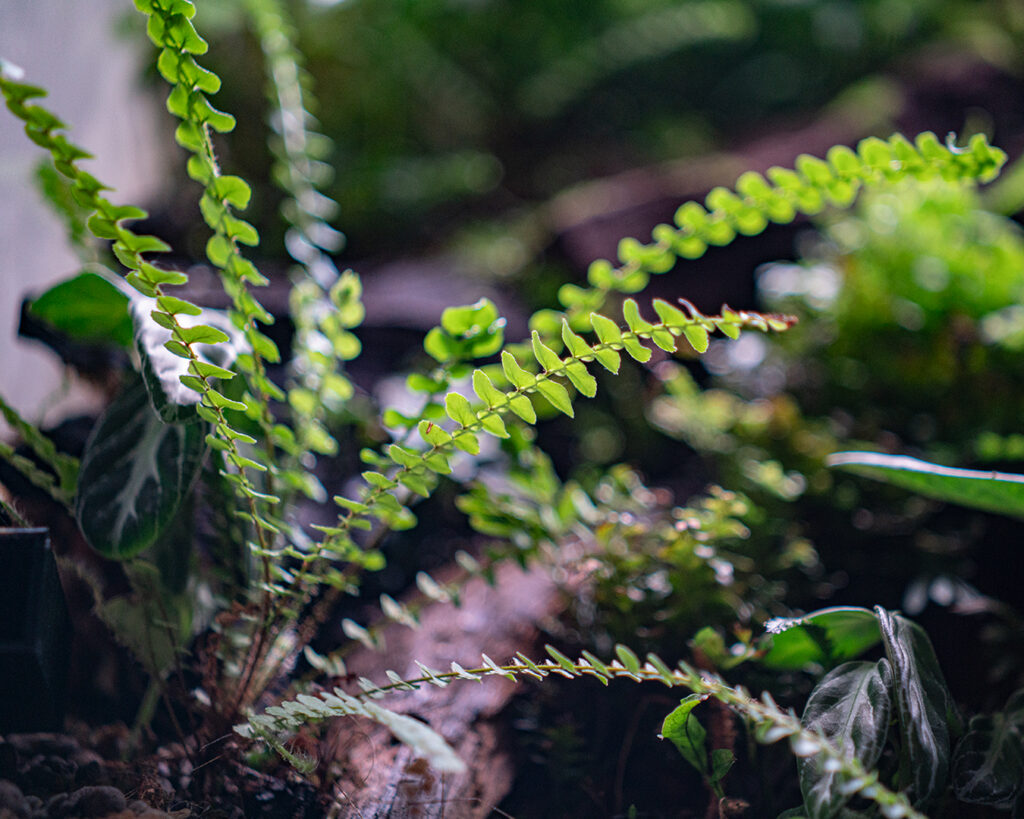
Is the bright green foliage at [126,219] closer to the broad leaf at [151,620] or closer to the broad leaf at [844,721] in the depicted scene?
the broad leaf at [151,620]

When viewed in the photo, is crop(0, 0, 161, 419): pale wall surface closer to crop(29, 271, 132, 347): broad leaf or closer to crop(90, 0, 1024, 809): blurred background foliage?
crop(29, 271, 132, 347): broad leaf

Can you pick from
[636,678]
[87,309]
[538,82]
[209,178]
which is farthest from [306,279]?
[538,82]

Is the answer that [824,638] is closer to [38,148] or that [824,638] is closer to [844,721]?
[844,721]

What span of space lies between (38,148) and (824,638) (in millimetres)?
1468

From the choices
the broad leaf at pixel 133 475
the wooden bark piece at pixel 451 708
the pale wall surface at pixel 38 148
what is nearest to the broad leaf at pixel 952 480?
the wooden bark piece at pixel 451 708

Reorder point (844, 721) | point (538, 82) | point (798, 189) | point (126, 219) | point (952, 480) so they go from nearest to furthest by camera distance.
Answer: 1. point (126, 219)
2. point (844, 721)
3. point (952, 480)
4. point (798, 189)
5. point (538, 82)

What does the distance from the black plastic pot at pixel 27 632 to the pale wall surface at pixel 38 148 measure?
1.39ft

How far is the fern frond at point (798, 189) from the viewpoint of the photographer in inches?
31.0

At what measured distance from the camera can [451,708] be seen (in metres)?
0.90

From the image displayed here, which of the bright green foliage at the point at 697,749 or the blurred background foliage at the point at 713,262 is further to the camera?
the blurred background foliage at the point at 713,262

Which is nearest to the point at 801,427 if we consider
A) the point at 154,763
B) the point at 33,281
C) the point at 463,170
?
the point at 154,763

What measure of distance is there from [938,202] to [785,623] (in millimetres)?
1323

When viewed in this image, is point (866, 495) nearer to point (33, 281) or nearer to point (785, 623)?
point (785, 623)

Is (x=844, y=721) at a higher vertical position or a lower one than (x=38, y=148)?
lower
